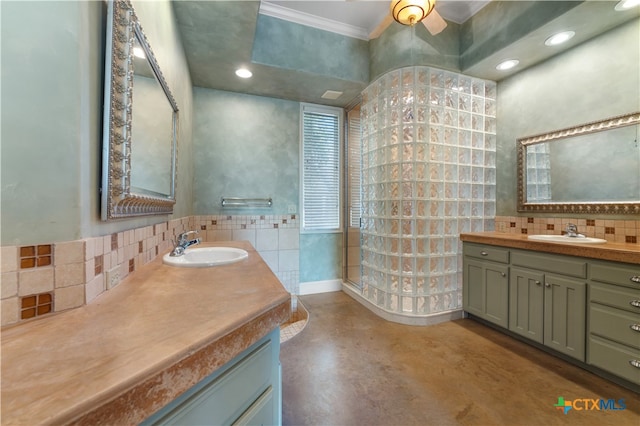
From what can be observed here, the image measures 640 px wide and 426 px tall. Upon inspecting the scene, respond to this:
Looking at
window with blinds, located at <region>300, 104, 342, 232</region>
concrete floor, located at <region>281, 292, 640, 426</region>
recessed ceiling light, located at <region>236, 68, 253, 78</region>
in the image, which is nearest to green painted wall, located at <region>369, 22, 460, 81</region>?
window with blinds, located at <region>300, 104, 342, 232</region>

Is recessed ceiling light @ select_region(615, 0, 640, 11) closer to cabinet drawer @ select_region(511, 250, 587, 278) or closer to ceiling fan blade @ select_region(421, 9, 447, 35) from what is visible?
ceiling fan blade @ select_region(421, 9, 447, 35)

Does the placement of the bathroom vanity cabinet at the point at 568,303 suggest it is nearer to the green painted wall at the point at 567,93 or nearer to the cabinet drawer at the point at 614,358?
the cabinet drawer at the point at 614,358

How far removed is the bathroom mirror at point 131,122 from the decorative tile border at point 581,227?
10.1ft

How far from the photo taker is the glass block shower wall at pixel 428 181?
2.47 metres

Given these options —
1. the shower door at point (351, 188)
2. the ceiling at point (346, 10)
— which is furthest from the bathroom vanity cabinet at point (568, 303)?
the ceiling at point (346, 10)

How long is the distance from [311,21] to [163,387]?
3.12 meters

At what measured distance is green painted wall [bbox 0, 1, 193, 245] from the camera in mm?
626

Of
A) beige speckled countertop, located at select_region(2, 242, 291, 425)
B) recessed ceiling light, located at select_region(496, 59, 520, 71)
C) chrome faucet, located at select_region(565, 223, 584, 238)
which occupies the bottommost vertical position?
beige speckled countertop, located at select_region(2, 242, 291, 425)

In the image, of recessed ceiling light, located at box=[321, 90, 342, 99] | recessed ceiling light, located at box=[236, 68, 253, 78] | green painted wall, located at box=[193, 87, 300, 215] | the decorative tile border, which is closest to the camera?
the decorative tile border

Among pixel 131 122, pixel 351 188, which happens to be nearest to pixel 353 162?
pixel 351 188

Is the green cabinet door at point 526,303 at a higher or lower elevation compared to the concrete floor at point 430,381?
higher

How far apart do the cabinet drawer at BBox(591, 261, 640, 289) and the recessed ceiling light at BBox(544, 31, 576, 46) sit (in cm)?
175

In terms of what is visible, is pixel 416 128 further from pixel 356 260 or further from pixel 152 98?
pixel 152 98

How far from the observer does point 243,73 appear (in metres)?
2.63
